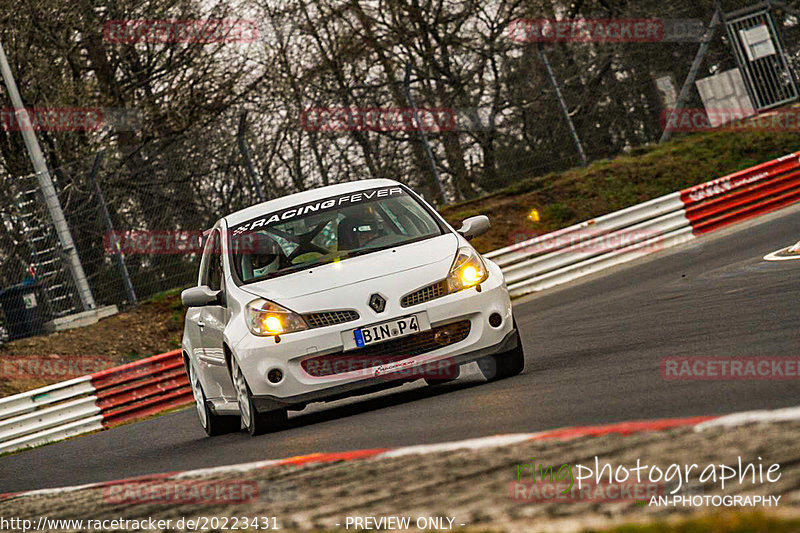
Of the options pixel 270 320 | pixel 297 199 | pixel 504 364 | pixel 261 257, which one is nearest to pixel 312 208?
pixel 297 199

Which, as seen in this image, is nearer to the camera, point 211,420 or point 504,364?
point 504,364

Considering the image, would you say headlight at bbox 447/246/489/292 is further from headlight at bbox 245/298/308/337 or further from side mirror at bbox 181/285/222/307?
side mirror at bbox 181/285/222/307

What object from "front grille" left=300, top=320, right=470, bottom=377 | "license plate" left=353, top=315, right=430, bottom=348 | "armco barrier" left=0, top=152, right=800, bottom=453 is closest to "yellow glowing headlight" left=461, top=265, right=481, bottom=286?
"front grille" left=300, top=320, right=470, bottom=377

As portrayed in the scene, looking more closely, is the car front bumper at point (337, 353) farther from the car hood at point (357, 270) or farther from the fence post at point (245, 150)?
the fence post at point (245, 150)

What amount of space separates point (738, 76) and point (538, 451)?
18912mm

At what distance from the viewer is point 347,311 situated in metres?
8.19

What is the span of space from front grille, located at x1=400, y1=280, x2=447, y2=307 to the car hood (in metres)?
0.08

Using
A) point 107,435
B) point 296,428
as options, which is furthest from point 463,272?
point 107,435

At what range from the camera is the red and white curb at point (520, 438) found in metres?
4.62

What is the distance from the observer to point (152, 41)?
26312 millimetres

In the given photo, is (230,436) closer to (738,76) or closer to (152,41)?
(738,76)

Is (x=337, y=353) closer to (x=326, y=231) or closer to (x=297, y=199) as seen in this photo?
(x=326, y=231)

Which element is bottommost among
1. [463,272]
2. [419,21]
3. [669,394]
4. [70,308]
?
[669,394]

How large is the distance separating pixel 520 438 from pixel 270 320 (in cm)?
336
